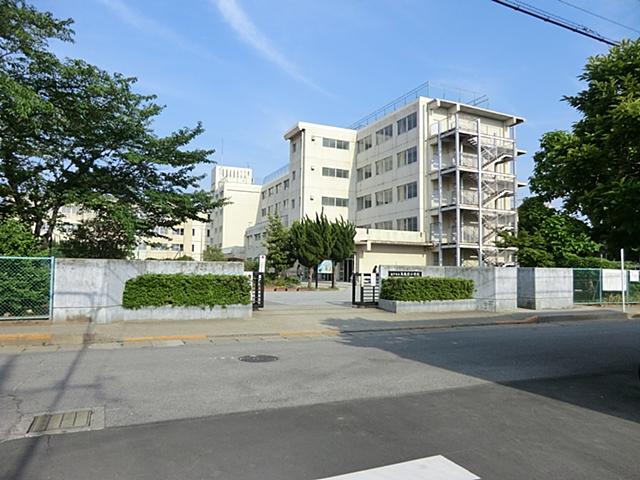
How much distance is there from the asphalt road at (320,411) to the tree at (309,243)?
27192mm

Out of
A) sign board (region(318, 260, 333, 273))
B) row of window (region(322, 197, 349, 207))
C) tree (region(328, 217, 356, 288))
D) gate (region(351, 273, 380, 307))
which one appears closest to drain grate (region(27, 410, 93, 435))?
gate (region(351, 273, 380, 307))

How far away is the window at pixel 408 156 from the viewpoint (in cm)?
4774

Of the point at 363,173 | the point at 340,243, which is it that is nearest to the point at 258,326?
the point at 340,243

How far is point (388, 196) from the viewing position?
52531mm

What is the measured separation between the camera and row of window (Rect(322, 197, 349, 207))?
188ft

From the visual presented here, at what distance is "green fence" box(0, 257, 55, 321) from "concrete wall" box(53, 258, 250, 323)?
22cm

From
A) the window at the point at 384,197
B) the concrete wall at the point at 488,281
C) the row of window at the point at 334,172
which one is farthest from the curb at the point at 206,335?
the row of window at the point at 334,172

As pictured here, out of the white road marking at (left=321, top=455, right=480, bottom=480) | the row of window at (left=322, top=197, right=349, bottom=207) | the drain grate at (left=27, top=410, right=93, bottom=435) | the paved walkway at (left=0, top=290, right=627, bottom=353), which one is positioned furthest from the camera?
the row of window at (left=322, top=197, right=349, bottom=207)

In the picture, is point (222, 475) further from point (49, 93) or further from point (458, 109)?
point (458, 109)

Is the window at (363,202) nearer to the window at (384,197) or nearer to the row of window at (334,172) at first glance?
the window at (384,197)

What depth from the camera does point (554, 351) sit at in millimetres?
10820

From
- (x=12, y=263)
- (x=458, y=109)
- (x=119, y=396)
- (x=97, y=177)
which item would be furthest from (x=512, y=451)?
(x=458, y=109)

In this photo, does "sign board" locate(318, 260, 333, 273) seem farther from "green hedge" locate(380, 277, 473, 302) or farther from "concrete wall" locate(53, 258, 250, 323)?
"concrete wall" locate(53, 258, 250, 323)

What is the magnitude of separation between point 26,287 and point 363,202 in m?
46.5
